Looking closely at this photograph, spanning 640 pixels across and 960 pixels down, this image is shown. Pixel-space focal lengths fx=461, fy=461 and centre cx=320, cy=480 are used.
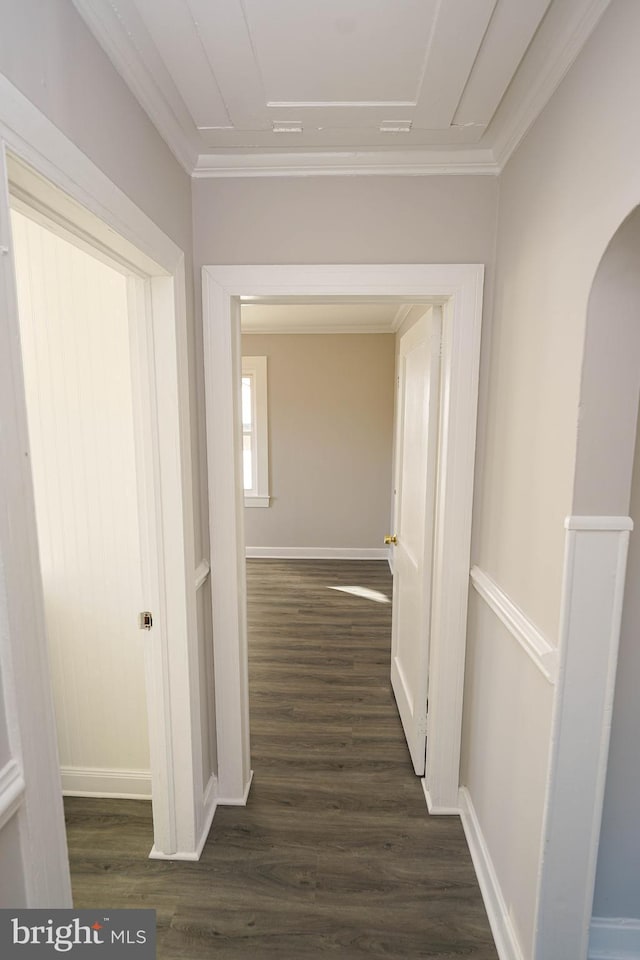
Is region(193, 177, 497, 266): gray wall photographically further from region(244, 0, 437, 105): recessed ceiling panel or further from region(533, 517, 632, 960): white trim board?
region(533, 517, 632, 960): white trim board

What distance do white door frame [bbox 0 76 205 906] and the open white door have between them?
947mm

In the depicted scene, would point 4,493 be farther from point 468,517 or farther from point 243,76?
point 468,517

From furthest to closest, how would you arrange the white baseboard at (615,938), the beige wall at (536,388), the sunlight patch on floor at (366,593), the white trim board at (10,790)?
the sunlight patch on floor at (366,593) → the white baseboard at (615,938) → the beige wall at (536,388) → the white trim board at (10,790)

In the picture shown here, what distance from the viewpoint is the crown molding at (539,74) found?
40.1 inches

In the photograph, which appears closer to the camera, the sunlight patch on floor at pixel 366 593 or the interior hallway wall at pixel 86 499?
the interior hallway wall at pixel 86 499

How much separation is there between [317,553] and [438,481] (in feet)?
11.5

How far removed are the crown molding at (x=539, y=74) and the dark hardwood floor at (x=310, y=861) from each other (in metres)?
2.46

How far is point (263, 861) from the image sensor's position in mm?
1699

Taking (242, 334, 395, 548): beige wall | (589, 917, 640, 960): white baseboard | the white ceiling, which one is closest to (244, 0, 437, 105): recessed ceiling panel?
the white ceiling

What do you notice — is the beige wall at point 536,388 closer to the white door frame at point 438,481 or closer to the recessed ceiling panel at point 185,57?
the white door frame at point 438,481

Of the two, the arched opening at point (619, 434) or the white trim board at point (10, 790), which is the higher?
the arched opening at point (619, 434)

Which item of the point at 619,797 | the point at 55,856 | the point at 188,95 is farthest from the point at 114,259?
the point at 619,797

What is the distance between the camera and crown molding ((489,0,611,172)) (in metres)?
1.02
